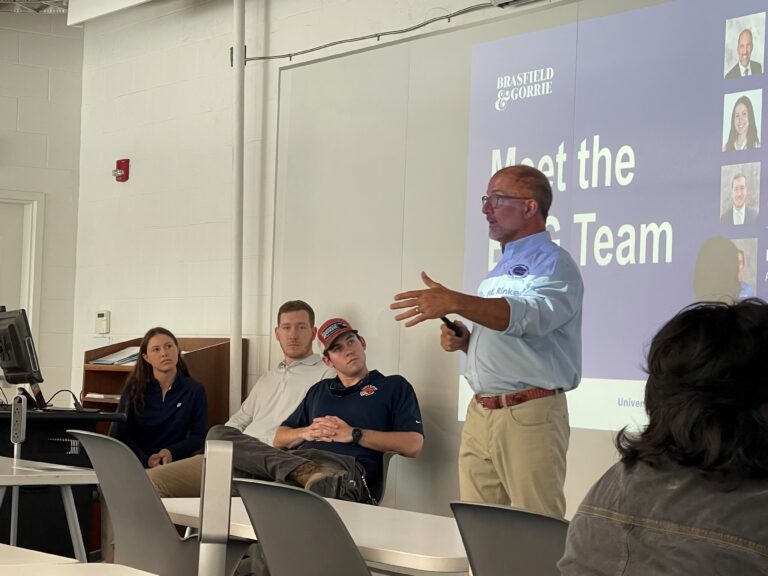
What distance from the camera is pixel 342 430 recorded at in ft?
A: 15.9

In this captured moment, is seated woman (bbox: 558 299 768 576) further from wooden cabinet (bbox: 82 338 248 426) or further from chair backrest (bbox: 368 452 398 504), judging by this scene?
wooden cabinet (bbox: 82 338 248 426)

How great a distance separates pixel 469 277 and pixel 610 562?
12.8 feet

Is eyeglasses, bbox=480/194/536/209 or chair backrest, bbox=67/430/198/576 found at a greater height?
eyeglasses, bbox=480/194/536/209

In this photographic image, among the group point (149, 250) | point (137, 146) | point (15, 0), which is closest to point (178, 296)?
point (149, 250)

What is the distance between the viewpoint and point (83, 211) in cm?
Result: 771

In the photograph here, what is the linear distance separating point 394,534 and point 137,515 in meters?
0.77

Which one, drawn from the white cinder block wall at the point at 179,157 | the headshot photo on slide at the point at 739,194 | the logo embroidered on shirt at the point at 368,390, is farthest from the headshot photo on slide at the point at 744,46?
the logo embroidered on shirt at the point at 368,390

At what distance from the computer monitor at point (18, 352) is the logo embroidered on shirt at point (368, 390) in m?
1.37

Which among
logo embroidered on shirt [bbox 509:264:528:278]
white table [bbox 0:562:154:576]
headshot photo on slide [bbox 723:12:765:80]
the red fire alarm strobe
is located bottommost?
white table [bbox 0:562:154:576]

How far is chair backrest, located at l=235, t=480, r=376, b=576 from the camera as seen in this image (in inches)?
86.6

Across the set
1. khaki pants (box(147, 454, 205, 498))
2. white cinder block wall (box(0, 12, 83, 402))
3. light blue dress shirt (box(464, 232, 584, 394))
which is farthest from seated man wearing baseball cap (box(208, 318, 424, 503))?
white cinder block wall (box(0, 12, 83, 402))

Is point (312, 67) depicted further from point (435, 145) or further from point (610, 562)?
point (610, 562)

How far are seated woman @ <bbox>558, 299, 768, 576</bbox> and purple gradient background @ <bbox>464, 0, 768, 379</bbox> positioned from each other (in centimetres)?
296

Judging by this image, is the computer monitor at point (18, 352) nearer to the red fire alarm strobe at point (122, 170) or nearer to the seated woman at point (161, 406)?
the seated woman at point (161, 406)
